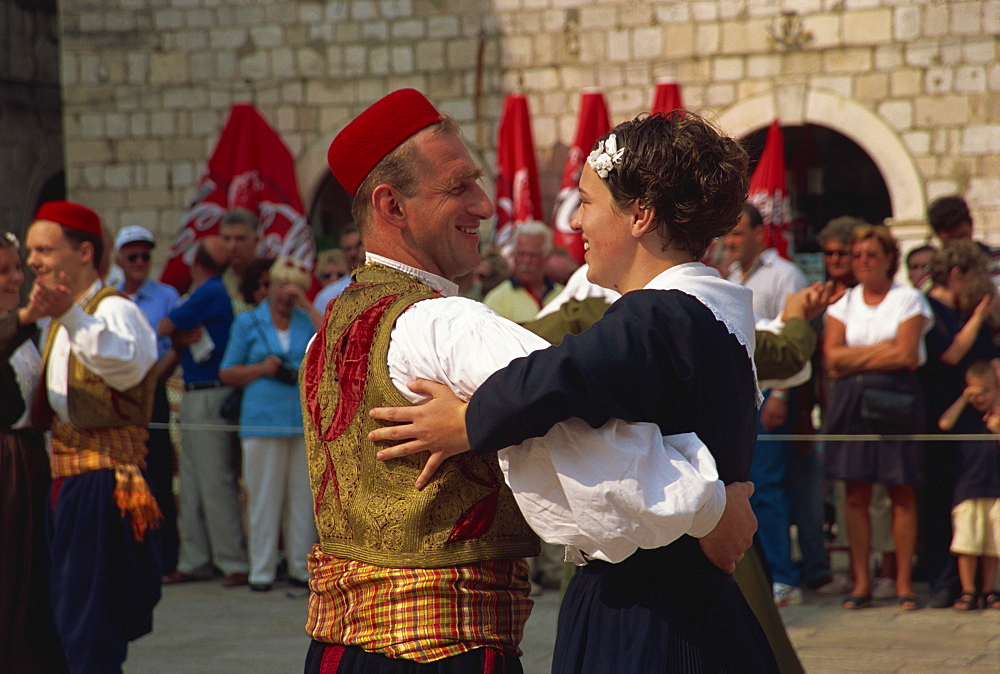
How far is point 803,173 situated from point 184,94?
22.4 ft

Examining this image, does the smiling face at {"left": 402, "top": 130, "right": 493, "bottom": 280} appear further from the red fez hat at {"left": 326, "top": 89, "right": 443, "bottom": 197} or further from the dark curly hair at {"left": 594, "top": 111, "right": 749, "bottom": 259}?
the dark curly hair at {"left": 594, "top": 111, "right": 749, "bottom": 259}

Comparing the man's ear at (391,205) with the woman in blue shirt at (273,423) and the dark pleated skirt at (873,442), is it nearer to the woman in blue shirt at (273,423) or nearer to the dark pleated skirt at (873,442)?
the dark pleated skirt at (873,442)

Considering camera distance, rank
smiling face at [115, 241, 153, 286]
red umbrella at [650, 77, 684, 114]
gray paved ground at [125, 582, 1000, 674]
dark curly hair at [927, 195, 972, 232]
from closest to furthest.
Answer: gray paved ground at [125, 582, 1000, 674]
dark curly hair at [927, 195, 972, 232]
smiling face at [115, 241, 153, 286]
red umbrella at [650, 77, 684, 114]

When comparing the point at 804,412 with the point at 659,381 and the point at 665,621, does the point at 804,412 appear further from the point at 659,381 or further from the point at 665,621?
the point at 659,381

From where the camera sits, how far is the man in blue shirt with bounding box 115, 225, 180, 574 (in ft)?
23.0

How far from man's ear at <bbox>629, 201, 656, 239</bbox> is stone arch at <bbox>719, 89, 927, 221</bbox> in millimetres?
9343

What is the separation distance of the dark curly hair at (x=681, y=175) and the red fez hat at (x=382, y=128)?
43 cm

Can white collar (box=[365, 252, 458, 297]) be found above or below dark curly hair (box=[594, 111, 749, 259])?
below

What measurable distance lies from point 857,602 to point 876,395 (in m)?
1.06

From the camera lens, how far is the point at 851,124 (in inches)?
436

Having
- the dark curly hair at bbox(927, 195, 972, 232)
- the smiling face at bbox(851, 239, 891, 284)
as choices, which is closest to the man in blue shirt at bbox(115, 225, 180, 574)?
the smiling face at bbox(851, 239, 891, 284)

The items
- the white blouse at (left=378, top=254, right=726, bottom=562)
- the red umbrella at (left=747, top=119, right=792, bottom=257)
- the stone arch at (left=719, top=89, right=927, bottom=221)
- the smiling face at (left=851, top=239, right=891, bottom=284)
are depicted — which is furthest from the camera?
the stone arch at (left=719, top=89, right=927, bottom=221)

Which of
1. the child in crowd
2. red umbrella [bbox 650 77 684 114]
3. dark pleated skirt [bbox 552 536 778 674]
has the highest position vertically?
red umbrella [bbox 650 77 684 114]

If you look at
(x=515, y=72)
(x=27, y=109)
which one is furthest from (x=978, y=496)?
(x=27, y=109)
